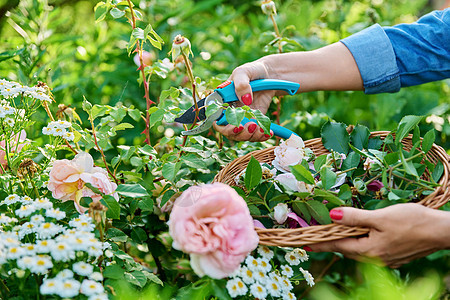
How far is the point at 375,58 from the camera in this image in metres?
1.37

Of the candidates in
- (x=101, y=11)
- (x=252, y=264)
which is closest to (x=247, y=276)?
(x=252, y=264)

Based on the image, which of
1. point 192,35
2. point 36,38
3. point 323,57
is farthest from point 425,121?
point 36,38

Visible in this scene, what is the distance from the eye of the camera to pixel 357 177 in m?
1.05

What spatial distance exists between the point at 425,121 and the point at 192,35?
46.1 inches

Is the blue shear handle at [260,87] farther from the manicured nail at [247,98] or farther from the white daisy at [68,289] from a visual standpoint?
the white daisy at [68,289]

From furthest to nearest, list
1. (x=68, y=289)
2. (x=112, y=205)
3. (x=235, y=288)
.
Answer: (x=112, y=205) → (x=235, y=288) → (x=68, y=289)

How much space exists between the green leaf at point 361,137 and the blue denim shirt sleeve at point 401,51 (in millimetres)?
274

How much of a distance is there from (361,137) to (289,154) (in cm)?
23

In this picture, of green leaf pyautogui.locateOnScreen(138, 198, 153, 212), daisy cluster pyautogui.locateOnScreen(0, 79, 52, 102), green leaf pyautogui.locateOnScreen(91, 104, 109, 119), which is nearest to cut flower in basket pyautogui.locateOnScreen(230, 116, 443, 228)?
green leaf pyautogui.locateOnScreen(138, 198, 153, 212)

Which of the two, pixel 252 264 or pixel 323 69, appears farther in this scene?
pixel 323 69

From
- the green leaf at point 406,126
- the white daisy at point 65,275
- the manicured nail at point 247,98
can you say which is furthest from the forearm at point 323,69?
the white daisy at point 65,275

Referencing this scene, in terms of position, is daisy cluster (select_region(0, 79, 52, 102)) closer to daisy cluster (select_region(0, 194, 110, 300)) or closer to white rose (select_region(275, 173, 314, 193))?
daisy cluster (select_region(0, 194, 110, 300))

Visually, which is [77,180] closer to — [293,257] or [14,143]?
[14,143]

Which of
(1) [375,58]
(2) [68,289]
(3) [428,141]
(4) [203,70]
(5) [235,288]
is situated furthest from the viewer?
(4) [203,70]
